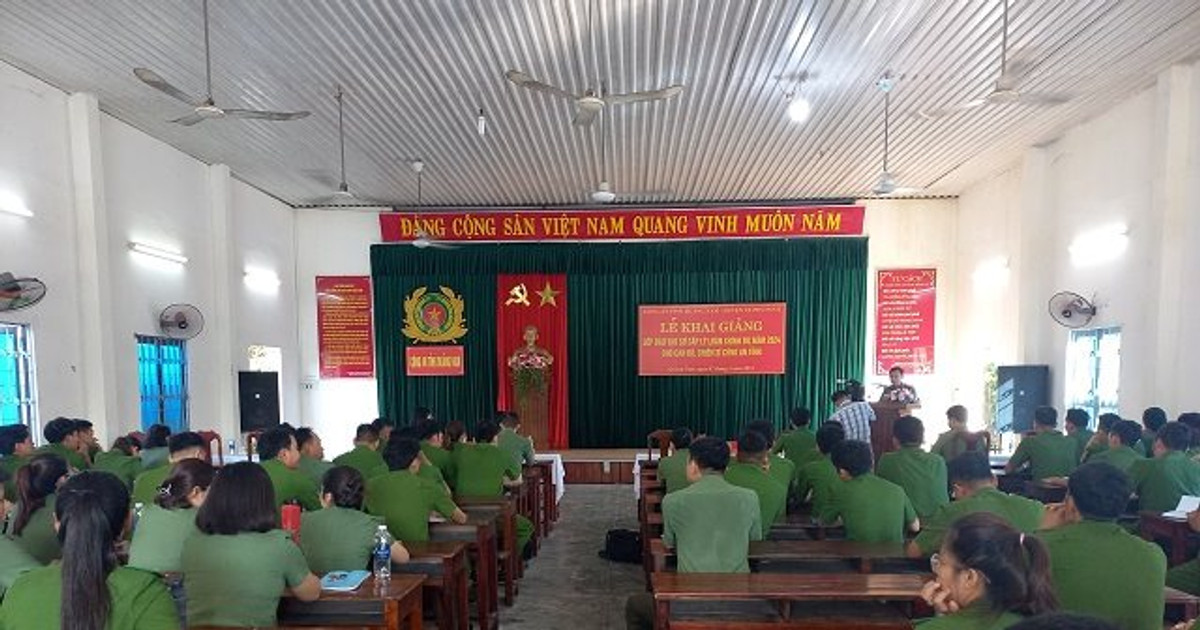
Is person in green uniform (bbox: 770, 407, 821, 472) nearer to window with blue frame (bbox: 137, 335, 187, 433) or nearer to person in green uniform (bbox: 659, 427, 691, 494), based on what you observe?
person in green uniform (bbox: 659, 427, 691, 494)

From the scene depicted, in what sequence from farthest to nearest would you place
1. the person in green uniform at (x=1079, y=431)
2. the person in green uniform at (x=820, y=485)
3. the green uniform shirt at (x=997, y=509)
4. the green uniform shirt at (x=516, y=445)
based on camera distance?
1. the green uniform shirt at (x=516, y=445)
2. the person in green uniform at (x=1079, y=431)
3. the person in green uniform at (x=820, y=485)
4. the green uniform shirt at (x=997, y=509)

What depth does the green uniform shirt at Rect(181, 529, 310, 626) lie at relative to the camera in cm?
213

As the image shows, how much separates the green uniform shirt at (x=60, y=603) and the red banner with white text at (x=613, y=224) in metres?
8.23

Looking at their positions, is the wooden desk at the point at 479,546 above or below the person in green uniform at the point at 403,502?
below

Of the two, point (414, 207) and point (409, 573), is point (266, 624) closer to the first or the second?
point (409, 573)

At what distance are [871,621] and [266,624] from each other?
2.22 metres

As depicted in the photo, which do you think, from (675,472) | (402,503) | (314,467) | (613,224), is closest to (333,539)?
(402,503)

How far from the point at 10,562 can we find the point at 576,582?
11.1ft

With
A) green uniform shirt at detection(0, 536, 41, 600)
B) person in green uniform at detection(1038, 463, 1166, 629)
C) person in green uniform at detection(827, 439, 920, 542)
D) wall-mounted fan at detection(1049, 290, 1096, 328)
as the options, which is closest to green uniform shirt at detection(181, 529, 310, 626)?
green uniform shirt at detection(0, 536, 41, 600)

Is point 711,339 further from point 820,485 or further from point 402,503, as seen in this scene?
point 402,503

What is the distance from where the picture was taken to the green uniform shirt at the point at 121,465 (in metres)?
4.41

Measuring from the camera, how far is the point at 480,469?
16.0 ft

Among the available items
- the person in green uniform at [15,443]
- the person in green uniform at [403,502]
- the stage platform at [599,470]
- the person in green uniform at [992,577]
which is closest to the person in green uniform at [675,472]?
the person in green uniform at [403,502]

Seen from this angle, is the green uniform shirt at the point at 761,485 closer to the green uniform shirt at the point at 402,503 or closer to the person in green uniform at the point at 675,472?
the person in green uniform at the point at 675,472
